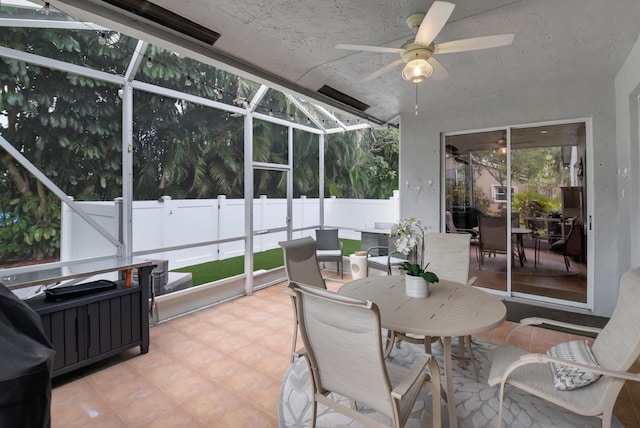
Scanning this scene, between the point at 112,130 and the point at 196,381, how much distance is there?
104 inches

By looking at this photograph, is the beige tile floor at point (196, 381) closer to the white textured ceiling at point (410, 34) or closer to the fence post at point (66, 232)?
the fence post at point (66, 232)

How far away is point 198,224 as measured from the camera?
4203 millimetres

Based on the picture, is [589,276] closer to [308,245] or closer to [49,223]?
[308,245]

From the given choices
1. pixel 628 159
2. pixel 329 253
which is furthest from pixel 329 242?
pixel 628 159

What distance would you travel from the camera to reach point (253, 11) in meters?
2.35

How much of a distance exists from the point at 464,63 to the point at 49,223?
431 cm

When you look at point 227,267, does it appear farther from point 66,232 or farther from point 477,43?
point 477,43

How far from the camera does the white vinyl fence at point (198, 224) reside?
3.11 metres

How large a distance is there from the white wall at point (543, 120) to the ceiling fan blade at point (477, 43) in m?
2.41

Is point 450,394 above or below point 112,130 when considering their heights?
below

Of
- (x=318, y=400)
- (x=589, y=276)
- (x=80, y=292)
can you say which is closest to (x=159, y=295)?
(x=80, y=292)

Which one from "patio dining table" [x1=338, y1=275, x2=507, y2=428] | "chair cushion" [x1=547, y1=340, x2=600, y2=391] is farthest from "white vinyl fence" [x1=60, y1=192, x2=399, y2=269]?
"chair cushion" [x1=547, y1=340, x2=600, y2=391]

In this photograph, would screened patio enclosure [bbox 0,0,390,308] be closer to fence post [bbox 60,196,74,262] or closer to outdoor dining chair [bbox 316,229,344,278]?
fence post [bbox 60,196,74,262]

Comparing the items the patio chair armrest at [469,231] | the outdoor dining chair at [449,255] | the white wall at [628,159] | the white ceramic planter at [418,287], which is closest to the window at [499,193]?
the patio chair armrest at [469,231]
